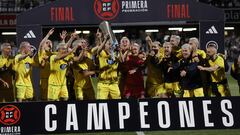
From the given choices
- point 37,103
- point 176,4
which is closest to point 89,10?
point 176,4

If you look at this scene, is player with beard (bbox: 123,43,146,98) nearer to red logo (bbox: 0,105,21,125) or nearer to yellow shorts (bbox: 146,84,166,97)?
yellow shorts (bbox: 146,84,166,97)

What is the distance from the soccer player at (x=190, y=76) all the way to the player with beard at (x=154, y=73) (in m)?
0.92

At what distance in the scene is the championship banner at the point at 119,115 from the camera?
366 inches

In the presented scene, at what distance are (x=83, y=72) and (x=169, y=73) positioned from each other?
1.93 metres

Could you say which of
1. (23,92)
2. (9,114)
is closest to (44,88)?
(23,92)

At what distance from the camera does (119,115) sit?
9.32 m

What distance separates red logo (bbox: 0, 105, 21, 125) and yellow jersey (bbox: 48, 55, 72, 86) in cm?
278

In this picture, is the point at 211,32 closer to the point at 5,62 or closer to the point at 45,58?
the point at 45,58

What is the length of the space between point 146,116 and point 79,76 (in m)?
3.34

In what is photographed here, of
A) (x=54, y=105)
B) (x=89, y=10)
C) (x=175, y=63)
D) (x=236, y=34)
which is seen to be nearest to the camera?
(x=54, y=105)

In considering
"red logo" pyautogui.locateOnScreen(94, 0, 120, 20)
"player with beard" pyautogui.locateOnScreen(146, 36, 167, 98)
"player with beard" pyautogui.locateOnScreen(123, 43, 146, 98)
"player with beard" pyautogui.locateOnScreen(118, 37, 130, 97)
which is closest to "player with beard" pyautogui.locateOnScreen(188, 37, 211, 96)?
"player with beard" pyautogui.locateOnScreen(146, 36, 167, 98)

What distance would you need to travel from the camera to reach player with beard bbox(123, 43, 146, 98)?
478 inches

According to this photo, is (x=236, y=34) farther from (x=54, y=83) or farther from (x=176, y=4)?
(x=54, y=83)

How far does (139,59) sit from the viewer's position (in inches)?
480
